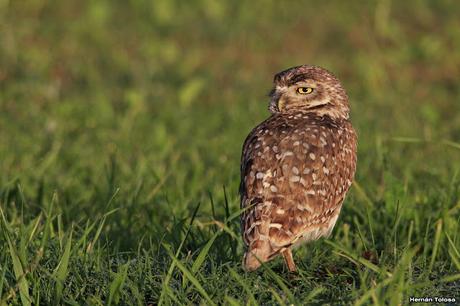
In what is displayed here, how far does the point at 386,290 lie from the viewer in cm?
419

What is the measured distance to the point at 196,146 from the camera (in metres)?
9.09

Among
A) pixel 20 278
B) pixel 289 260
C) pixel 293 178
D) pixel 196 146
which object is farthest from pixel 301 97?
pixel 196 146

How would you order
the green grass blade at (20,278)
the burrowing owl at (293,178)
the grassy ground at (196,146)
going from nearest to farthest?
the green grass blade at (20,278) < the grassy ground at (196,146) < the burrowing owl at (293,178)

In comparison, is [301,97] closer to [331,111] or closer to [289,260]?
[331,111]

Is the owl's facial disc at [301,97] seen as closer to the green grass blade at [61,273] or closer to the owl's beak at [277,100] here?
the owl's beak at [277,100]

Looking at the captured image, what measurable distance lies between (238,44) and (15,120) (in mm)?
4281

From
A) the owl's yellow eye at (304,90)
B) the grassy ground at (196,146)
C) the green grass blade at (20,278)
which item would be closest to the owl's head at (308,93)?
the owl's yellow eye at (304,90)

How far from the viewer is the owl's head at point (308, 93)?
18.9 ft

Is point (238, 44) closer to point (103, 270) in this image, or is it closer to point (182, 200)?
point (182, 200)

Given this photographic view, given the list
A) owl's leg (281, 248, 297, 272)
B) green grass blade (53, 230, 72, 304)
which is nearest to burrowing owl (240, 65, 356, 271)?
owl's leg (281, 248, 297, 272)

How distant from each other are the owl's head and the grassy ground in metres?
0.63

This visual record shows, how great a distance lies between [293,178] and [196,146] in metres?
4.12

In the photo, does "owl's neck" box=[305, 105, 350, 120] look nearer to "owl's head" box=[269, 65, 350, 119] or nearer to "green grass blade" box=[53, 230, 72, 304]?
"owl's head" box=[269, 65, 350, 119]

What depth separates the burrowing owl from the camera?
488 cm
